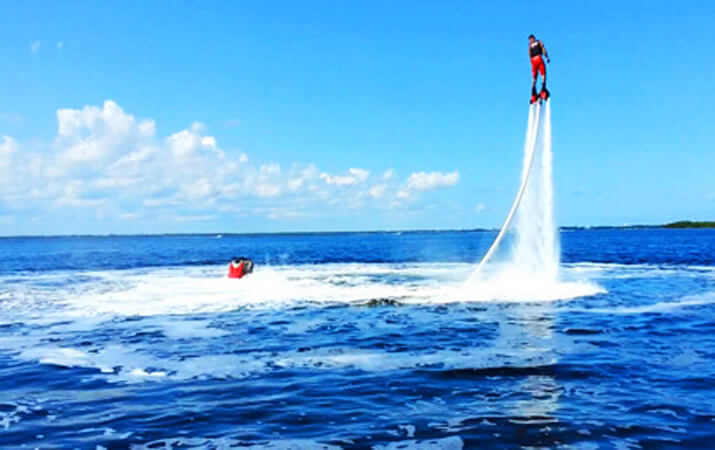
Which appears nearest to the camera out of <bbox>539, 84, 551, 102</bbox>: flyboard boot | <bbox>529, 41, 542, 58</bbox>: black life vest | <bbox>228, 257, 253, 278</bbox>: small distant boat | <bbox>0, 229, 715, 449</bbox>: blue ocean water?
<bbox>0, 229, 715, 449</bbox>: blue ocean water

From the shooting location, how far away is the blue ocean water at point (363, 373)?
10.0 meters

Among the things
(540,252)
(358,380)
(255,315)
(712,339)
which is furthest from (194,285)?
(712,339)

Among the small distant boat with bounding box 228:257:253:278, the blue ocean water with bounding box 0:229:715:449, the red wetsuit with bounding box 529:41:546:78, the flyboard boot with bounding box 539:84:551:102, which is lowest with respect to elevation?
the blue ocean water with bounding box 0:229:715:449

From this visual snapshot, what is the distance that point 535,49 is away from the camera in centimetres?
2277

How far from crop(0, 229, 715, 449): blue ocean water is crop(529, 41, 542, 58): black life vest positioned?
10198mm

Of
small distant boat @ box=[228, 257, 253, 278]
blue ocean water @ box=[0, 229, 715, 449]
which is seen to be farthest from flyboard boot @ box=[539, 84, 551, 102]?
small distant boat @ box=[228, 257, 253, 278]

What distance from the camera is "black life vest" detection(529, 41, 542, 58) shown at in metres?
22.6

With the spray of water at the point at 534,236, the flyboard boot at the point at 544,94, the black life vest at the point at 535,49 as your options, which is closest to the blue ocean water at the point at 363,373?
the spray of water at the point at 534,236

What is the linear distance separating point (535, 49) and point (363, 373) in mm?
15129

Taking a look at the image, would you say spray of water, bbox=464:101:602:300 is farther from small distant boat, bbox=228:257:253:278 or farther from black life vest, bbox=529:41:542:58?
small distant boat, bbox=228:257:253:278

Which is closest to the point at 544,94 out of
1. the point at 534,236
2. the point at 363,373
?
the point at 534,236

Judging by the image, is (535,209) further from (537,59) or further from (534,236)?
(537,59)

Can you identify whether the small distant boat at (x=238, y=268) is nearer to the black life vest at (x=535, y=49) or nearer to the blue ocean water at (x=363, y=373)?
the blue ocean water at (x=363, y=373)

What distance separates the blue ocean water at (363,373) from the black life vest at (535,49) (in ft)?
33.5
